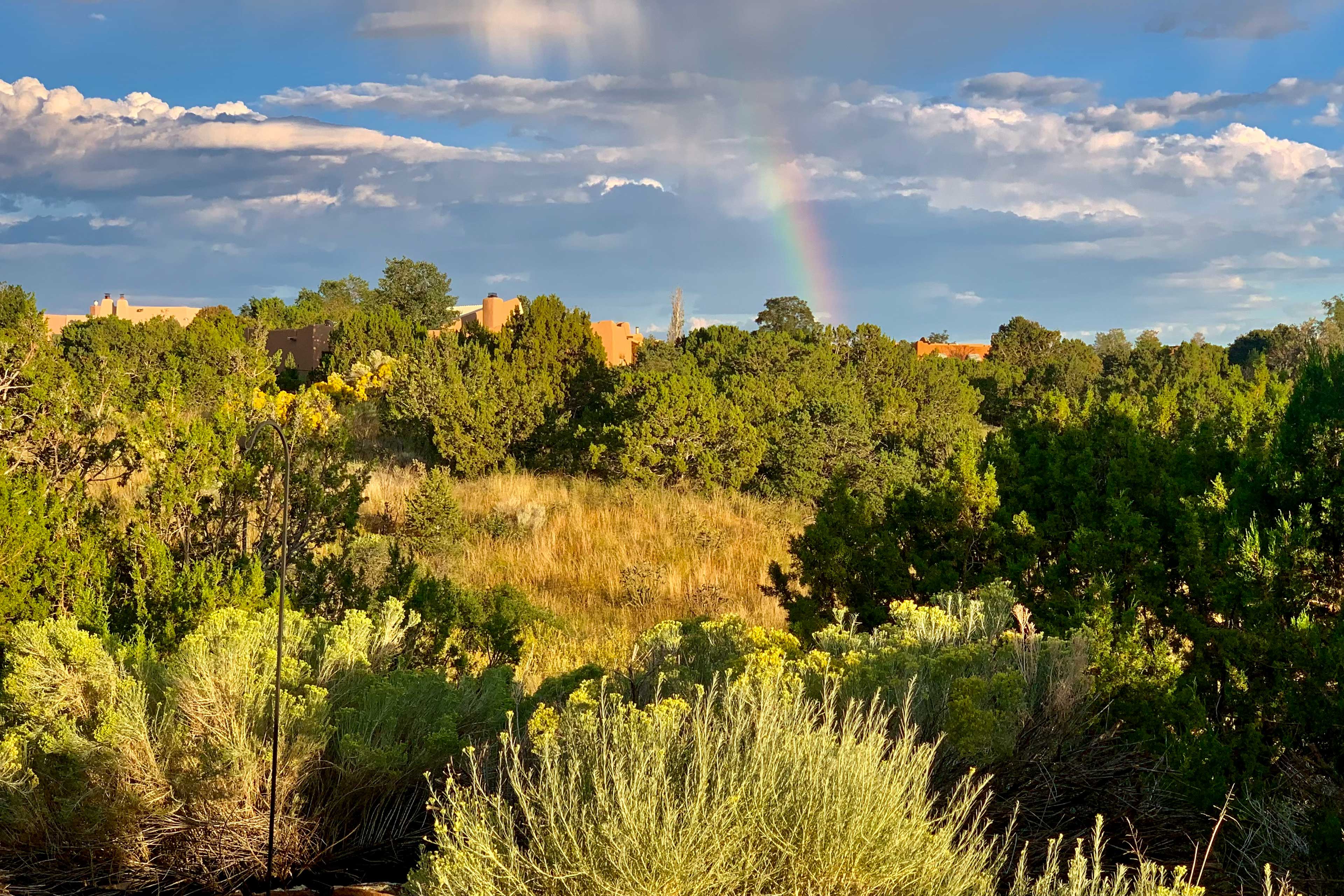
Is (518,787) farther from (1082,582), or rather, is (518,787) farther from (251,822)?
(1082,582)

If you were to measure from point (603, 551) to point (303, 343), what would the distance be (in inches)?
1005

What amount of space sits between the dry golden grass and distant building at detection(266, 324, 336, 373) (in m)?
17.8

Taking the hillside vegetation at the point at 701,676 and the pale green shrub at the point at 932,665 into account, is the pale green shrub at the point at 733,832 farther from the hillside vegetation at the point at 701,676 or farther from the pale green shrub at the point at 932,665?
the pale green shrub at the point at 932,665

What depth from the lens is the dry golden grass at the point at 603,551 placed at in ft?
31.1

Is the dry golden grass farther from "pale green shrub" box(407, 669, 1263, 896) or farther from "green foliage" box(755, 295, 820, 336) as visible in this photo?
"green foliage" box(755, 295, 820, 336)

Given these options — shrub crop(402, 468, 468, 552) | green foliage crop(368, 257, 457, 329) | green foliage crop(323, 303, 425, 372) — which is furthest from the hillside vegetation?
green foliage crop(368, 257, 457, 329)

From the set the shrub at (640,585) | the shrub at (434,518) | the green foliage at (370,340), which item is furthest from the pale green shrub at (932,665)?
the green foliage at (370,340)

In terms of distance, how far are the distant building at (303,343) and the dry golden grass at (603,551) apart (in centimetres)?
1782

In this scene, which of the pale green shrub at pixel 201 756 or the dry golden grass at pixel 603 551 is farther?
the dry golden grass at pixel 603 551

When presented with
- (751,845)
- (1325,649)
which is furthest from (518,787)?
(1325,649)

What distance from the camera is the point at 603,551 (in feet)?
40.3

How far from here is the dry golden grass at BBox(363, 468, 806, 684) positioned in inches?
373

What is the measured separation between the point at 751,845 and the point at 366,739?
6.96ft

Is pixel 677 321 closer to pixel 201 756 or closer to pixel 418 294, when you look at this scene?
pixel 418 294
